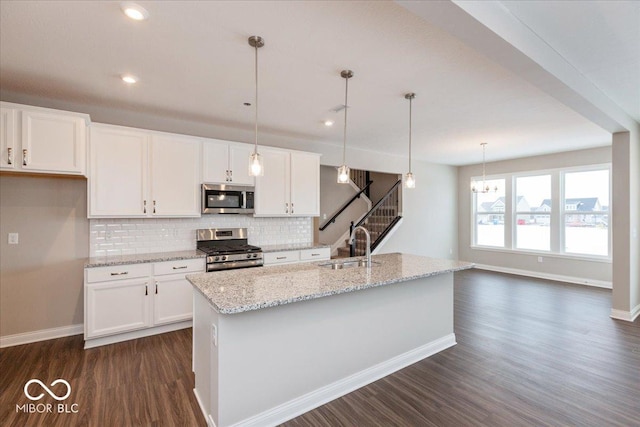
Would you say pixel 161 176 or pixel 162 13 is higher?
pixel 162 13

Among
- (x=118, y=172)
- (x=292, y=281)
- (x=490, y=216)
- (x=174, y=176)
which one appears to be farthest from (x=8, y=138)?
(x=490, y=216)

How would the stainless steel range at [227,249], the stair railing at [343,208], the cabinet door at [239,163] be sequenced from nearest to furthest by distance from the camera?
the stainless steel range at [227,249], the cabinet door at [239,163], the stair railing at [343,208]

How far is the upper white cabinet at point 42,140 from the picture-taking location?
2836 mm

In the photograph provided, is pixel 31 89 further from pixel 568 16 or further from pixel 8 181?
pixel 568 16

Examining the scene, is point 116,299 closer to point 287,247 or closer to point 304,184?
point 287,247

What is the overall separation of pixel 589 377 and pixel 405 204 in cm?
447

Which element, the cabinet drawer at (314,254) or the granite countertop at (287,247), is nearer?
the granite countertop at (287,247)

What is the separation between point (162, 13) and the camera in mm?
1963

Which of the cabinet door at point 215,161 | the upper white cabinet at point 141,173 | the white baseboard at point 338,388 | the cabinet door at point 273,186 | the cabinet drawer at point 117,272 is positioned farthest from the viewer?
the cabinet door at point 273,186

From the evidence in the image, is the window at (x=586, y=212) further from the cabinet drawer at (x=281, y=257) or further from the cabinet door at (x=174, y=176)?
the cabinet door at (x=174, y=176)

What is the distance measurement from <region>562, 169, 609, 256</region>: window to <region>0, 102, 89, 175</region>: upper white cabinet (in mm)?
8056

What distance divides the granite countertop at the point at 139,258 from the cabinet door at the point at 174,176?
500 millimetres

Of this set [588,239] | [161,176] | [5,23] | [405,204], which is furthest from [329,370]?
[588,239]

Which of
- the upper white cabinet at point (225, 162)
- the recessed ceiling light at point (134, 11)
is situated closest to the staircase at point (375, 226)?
the upper white cabinet at point (225, 162)
